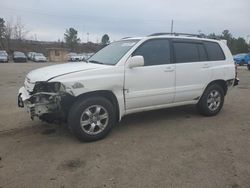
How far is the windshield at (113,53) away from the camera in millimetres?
5312

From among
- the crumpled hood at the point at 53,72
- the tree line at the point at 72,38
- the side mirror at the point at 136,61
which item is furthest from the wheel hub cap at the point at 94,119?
the tree line at the point at 72,38

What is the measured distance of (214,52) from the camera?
21.4ft

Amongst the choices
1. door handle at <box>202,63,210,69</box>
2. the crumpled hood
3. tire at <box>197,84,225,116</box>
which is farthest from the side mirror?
tire at <box>197,84,225,116</box>

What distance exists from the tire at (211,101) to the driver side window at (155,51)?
1318mm

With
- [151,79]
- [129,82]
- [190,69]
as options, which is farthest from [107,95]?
[190,69]

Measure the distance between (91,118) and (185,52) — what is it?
8.25ft

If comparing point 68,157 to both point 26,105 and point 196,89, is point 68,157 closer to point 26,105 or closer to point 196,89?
point 26,105

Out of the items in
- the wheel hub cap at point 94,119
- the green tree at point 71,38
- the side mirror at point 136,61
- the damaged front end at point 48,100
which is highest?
the green tree at point 71,38

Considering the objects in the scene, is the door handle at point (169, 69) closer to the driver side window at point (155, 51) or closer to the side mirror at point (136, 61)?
the driver side window at point (155, 51)

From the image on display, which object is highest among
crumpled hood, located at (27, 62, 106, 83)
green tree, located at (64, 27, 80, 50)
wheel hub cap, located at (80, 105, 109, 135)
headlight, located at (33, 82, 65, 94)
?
green tree, located at (64, 27, 80, 50)

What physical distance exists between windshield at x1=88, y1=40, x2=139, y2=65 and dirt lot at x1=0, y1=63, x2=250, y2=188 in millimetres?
1306

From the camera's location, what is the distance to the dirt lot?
3523 millimetres

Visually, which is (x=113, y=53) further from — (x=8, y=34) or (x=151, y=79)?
(x=8, y=34)

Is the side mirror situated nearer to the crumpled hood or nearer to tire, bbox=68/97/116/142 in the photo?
the crumpled hood
